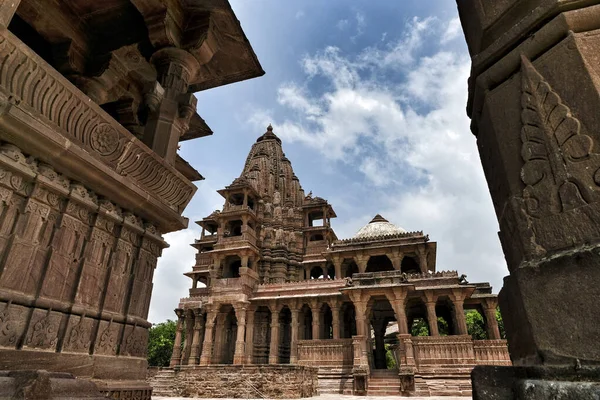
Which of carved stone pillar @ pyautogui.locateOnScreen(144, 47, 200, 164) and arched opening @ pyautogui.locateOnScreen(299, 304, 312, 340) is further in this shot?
arched opening @ pyautogui.locateOnScreen(299, 304, 312, 340)

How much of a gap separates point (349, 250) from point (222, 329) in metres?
10.4

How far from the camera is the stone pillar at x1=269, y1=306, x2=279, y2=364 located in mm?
21625

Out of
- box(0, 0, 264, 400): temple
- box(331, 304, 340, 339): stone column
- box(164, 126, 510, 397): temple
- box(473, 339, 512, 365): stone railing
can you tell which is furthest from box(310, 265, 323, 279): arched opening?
box(0, 0, 264, 400): temple

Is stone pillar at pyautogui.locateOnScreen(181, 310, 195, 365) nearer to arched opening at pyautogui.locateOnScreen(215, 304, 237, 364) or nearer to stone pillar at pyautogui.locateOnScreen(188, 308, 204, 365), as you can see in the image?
stone pillar at pyautogui.locateOnScreen(188, 308, 204, 365)

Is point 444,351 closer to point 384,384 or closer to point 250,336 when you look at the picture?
point 384,384

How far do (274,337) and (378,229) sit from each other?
1139cm

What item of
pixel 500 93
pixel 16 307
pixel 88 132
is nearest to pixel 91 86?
pixel 88 132

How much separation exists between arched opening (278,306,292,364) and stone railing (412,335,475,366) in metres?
10.1

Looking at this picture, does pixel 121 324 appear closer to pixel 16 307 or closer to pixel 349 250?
pixel 16 307

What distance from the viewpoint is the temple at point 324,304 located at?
53.0 feet

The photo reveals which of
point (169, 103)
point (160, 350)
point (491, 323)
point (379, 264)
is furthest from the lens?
point (160, 350)

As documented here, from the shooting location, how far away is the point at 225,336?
23859 mm

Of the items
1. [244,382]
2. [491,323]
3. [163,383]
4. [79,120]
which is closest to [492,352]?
[491,323]

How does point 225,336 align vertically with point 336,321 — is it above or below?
below
